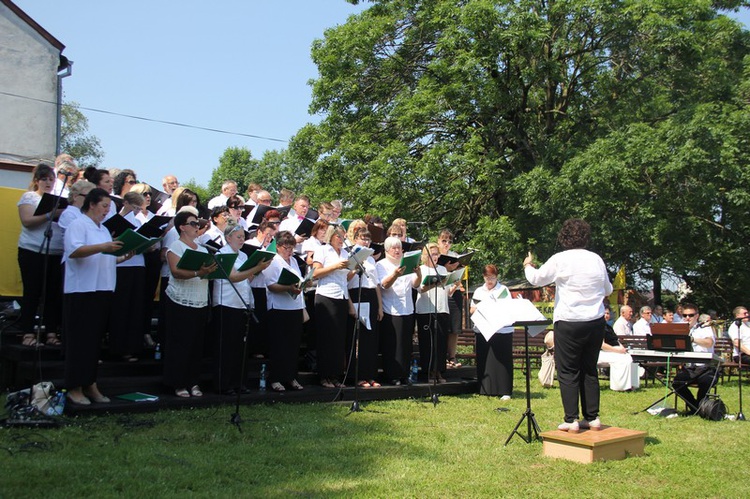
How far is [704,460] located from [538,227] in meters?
14.5

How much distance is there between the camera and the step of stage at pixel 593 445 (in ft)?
20.6

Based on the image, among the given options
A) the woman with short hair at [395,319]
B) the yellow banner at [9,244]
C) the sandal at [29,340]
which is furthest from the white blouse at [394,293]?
the yellow banner at [9,244]

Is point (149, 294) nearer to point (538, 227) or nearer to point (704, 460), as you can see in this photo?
point (704, 460)

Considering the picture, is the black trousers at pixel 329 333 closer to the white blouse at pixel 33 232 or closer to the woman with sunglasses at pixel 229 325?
the woman with sunglasses at pixel 229 325

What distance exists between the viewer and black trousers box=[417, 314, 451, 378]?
405 inches

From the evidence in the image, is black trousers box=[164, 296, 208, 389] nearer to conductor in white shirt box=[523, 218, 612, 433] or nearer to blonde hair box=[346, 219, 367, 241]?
blonde hair box=[346, 219, 367, 241]

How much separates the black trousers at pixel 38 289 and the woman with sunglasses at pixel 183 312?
150 centimetres

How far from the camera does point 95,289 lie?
695 cm

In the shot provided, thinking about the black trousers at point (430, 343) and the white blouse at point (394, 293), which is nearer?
the white blouse at point (394, 293)

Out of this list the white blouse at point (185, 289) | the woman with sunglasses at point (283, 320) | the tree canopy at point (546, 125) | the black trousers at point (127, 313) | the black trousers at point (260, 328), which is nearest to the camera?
the white blouse at point (185, 289)

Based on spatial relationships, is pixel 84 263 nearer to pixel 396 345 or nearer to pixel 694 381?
pixel 396 345

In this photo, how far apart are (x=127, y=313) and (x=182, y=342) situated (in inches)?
36.1

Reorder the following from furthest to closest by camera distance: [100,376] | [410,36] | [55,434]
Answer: [410,36], [100,376], [55,434]

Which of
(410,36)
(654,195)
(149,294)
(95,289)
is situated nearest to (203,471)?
(95,289)
